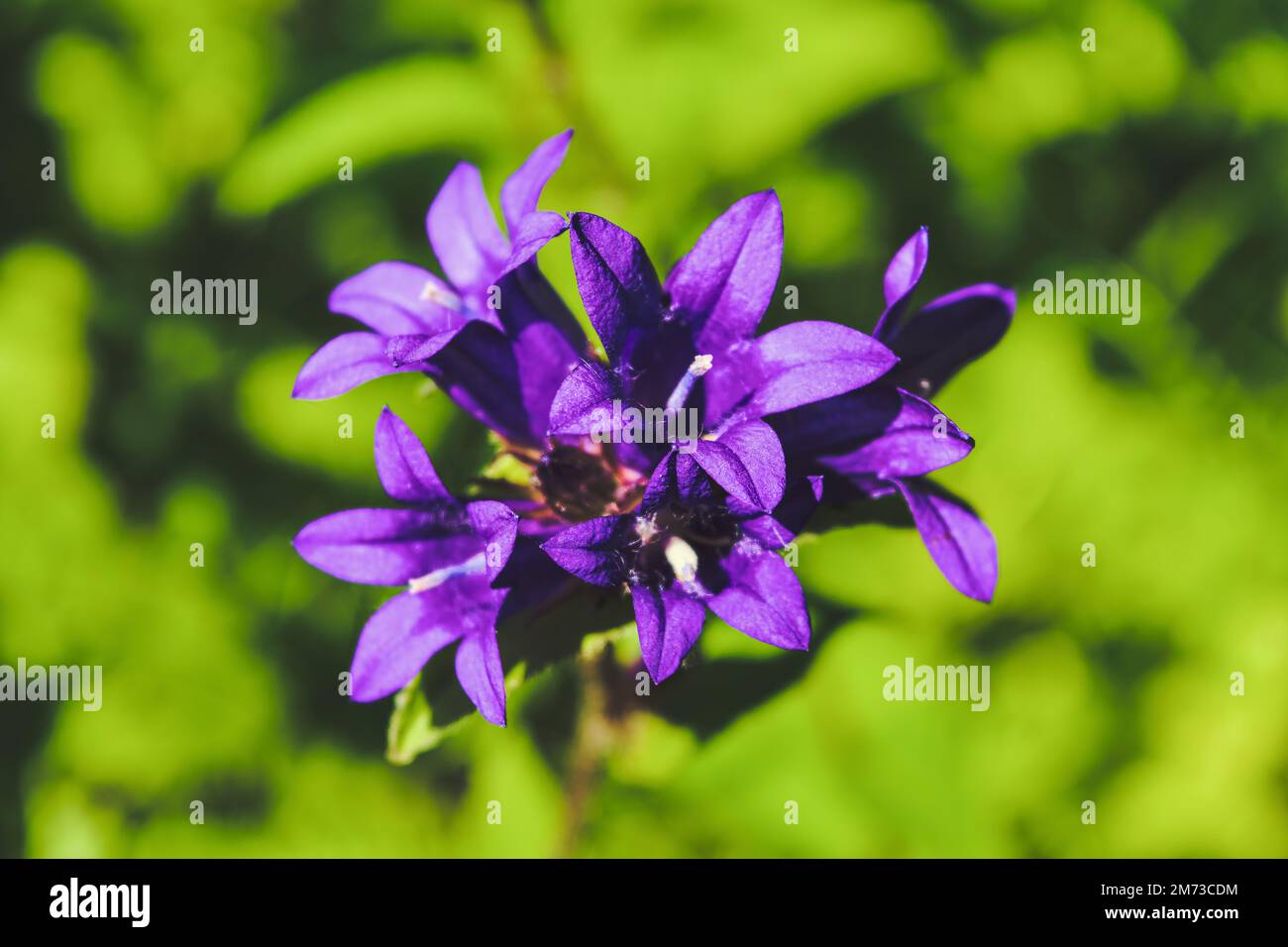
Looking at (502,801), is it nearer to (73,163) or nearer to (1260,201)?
(73,163)

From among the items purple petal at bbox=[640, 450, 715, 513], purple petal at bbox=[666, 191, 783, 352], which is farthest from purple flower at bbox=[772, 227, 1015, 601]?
purple petal at bbox=[640, 450, 715, 513]

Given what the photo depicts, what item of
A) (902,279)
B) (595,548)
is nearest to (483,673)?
(595,548)

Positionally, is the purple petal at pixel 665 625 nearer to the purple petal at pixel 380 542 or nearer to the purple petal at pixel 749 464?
the purple petal at pixel 749 464

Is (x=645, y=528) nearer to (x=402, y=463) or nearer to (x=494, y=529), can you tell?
(x=494, y=529)

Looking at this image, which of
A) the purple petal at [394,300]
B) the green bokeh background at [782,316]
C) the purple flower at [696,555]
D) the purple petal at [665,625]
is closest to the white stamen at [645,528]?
the purple flower at [696,555]

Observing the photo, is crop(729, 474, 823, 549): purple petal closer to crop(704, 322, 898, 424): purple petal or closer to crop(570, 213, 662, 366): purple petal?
crop(704, 322, 898, 424): purple petal

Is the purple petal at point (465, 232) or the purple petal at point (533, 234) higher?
the purple petal at point (465, 232)
